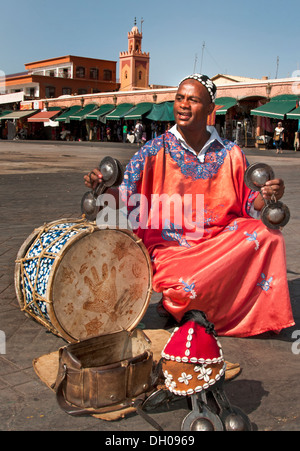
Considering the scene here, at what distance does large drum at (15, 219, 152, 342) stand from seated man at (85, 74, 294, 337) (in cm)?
27

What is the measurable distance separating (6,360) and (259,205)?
5.96ft

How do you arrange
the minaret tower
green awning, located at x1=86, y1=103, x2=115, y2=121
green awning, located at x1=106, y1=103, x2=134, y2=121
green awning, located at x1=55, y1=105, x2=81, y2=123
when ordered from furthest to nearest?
the minaret tower < green awning, located at x1=55, y1=105, x2=81, y2=123 < green awning, located at x1=86, y1=103, x2=115, y2=121 < green awning, located at x1=106, y1=103, x2=134, y2=121

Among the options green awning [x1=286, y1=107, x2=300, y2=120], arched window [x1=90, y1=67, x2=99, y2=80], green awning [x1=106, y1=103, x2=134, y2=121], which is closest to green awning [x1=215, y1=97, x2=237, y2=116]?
green awning [x1=286, y1=107, x2=300, y2=120]

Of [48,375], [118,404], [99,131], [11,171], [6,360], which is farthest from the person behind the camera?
[99,131]

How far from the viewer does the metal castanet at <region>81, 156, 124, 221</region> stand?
9.39 feet

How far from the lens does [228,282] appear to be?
3.08 meters

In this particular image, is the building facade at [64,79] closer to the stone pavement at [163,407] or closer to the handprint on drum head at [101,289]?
the stone pavement at [163,407]

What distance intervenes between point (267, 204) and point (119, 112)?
33.3m

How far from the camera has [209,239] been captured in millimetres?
3186

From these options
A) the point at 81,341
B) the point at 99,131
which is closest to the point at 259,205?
the point at 81,341

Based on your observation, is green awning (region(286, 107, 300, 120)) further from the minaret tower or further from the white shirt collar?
the minaret tower

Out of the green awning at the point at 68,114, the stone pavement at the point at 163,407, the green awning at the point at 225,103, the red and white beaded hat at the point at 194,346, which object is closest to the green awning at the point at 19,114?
the green awning at the point at 68,114

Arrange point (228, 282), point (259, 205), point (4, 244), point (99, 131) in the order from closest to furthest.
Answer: point (228, 282), point (259, 205), point (4, 244), point (99, 131)
